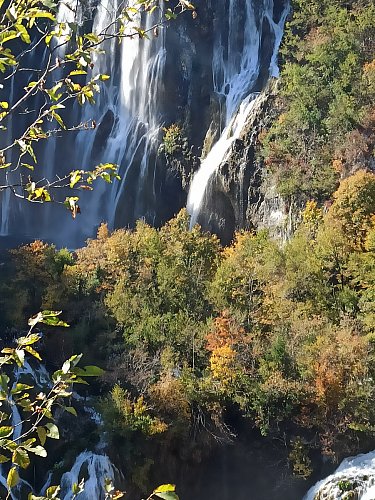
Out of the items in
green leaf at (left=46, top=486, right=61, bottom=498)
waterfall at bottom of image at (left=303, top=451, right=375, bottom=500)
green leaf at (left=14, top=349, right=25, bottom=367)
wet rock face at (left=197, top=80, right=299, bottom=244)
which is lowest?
waterfall at bottom of image at (left=303, top=451, right=375, bottom=500)

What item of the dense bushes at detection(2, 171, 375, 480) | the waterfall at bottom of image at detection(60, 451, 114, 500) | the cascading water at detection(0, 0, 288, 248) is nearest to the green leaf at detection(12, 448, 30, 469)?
the waterfall at bottom of image at detection(60, 451, 114, 500)

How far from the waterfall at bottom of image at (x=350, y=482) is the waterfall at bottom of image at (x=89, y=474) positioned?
242 inches

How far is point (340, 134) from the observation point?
23625 mm

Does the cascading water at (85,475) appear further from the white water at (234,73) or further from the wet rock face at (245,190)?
the white water at (234,73)

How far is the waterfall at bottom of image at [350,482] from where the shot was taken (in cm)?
1455

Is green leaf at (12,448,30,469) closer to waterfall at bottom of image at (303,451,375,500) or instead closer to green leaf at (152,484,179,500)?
green leaf at (152,484,179,500)

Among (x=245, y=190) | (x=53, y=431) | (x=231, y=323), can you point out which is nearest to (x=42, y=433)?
(x=53, y=431)

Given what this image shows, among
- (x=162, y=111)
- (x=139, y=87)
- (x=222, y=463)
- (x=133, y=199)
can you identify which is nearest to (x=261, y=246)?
(x=222, y=463)

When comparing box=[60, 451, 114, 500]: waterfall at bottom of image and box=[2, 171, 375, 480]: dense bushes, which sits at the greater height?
box=[2, 171, 375, 480]: dense bushes

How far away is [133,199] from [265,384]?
58.6 feet

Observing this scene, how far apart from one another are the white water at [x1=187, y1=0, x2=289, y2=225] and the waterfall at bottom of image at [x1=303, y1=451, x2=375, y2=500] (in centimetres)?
1560

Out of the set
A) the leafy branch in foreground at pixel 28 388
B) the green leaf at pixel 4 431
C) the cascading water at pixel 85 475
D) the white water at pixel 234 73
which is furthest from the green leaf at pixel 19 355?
the white water at pixel 234 73

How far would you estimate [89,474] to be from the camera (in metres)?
15.2

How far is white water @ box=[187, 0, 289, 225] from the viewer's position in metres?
28.9
